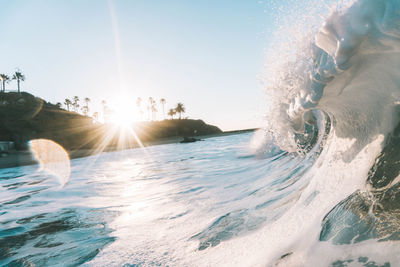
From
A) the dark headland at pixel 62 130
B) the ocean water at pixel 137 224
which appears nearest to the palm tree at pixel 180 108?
the dark headland at pixel 62 130

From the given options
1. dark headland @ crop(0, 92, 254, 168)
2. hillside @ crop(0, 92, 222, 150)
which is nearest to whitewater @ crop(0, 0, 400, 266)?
dark headland @ crop(0, 92, 254, 168)

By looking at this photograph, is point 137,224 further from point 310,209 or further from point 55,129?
point 55,129

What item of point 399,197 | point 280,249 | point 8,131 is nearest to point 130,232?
point 280,249

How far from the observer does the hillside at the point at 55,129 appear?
128 ft

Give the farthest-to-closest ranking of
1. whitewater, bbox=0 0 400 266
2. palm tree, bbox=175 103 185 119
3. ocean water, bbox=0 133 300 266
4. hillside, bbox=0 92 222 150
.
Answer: palm tree, bbox=175 103 185 119, hillside, bbox=0 92 222 150, ocean water, bbox=0 133 300 266, whitewater, bbox=0 0 400 266

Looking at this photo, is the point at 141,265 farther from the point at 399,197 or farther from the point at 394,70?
the point at 394,70

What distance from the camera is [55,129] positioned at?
152ft

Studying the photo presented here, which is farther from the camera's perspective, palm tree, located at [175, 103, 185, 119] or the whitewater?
palm tree, located at [175, 103, 185, 119]

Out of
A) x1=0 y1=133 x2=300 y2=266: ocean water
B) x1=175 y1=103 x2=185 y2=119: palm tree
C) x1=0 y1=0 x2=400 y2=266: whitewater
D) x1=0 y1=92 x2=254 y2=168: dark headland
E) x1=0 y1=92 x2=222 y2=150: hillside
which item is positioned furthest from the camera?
x1=175 y1=103 x2=185 y2=119: palm tree

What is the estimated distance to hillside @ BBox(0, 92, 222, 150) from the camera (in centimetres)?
3888

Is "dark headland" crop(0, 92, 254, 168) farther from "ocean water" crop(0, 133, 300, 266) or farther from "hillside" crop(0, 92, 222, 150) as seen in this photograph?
"ocean water" crop(0, 133, 300, 266)

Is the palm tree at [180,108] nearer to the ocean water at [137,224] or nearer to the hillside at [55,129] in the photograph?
the hillside at [55,129]

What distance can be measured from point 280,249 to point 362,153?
1.40 meters

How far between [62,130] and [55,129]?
109 inches
